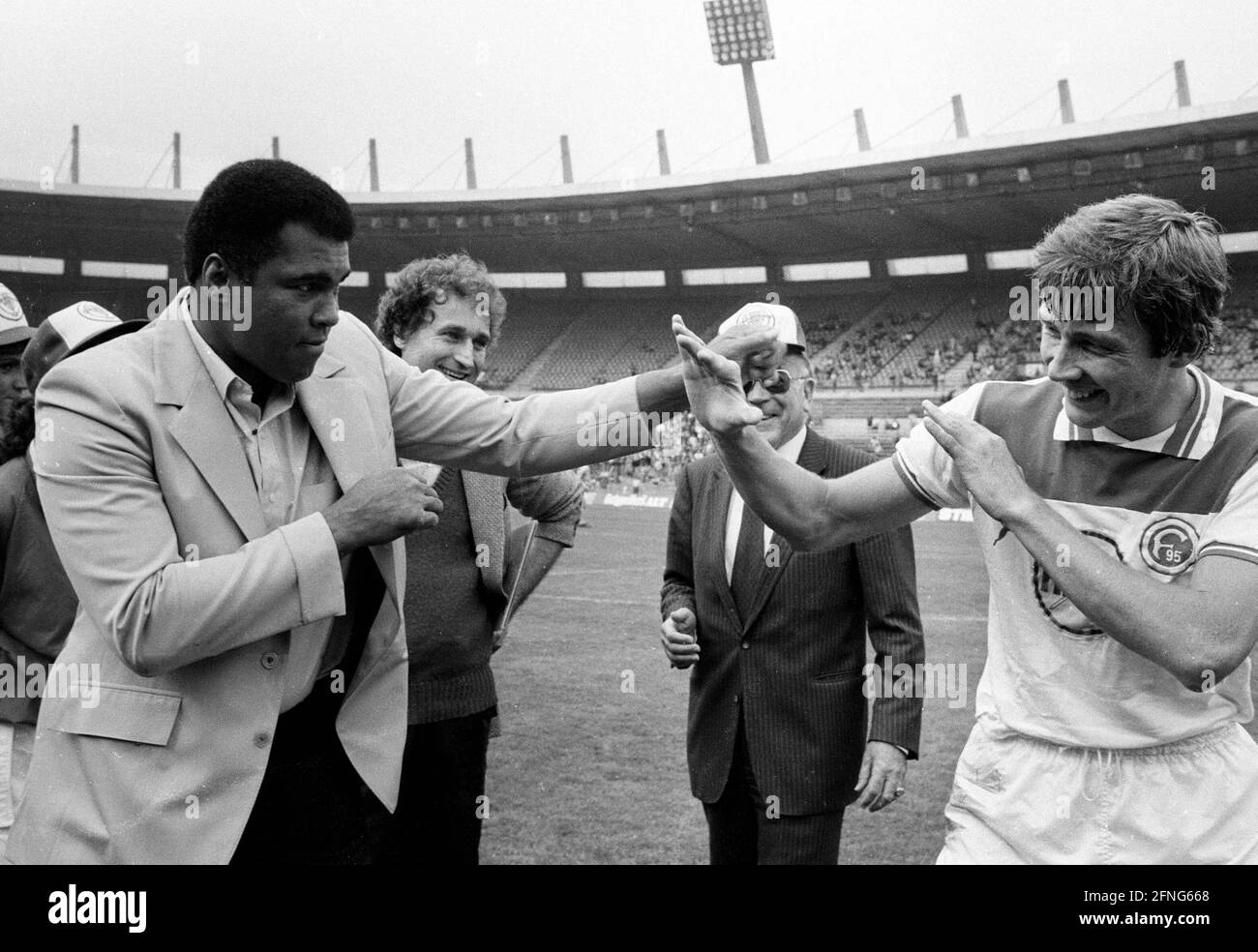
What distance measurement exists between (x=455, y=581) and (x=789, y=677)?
1041mm

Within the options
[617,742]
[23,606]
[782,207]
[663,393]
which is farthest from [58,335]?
[782,207]

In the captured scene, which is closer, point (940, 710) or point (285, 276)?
point (285, 276)

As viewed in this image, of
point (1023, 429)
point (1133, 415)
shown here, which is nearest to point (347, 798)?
point (1023, 429)

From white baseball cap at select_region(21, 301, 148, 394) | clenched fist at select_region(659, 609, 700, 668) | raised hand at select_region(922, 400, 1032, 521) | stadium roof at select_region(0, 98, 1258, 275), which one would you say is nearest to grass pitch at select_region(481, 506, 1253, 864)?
clenched fist at select_region(659, 609, 700, 668)

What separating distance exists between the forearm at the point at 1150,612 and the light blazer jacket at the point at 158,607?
54.4 inches

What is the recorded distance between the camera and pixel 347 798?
2.36m

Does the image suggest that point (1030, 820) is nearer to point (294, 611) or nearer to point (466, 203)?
point (294, 611)

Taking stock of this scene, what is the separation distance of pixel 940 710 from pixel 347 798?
21.8ft

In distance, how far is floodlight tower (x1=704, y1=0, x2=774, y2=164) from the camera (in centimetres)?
3509

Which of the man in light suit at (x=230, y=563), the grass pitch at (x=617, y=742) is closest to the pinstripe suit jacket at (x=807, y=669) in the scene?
the man in light suit at (x=230, y=563)

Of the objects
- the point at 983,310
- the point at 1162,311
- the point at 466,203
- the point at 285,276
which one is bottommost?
the point at 1162,311

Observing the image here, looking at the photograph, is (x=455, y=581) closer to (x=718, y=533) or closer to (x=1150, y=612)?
(x=718, y=533)

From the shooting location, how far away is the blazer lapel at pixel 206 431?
2.12 metres
